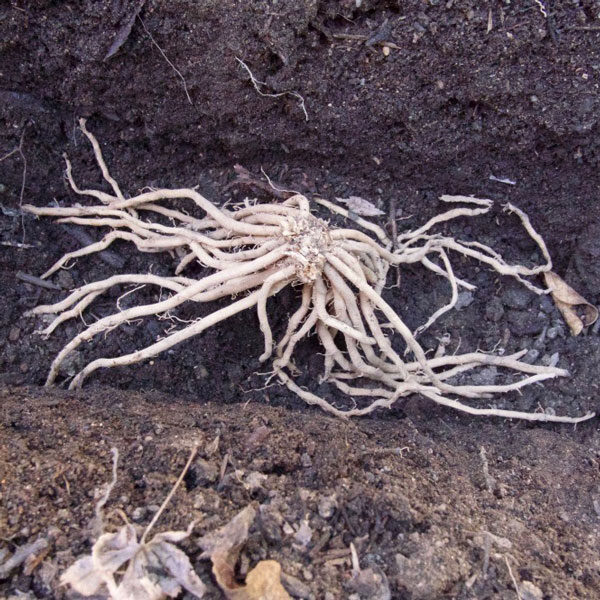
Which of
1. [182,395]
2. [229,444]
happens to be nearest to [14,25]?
[182,395]

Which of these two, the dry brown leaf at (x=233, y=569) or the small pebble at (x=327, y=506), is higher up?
the small pebble at (x=327, y=506)

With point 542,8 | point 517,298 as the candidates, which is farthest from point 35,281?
point 542,8

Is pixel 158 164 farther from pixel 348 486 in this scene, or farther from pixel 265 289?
pixel 348 486

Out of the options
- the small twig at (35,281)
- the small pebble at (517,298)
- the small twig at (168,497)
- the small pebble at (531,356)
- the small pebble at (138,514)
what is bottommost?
the small pebble at (138,514)

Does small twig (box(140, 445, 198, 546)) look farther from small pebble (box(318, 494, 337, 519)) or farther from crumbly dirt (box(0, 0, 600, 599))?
small pebble (box(318, 494, 337, 519))

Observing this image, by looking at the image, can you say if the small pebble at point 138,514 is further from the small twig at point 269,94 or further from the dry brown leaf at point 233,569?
the small twig at point 269,94

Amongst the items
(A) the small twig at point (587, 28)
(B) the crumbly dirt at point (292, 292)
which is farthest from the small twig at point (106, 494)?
(A) the small twig at point (587, 28)
